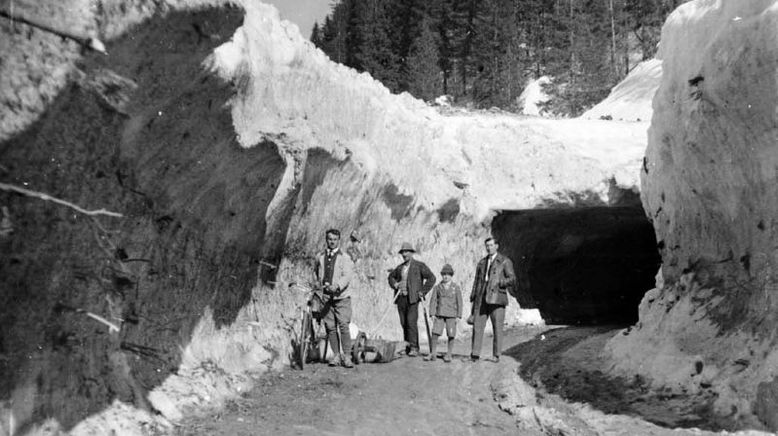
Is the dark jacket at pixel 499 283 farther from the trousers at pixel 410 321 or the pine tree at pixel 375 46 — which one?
the pine tree at pixel 375 46

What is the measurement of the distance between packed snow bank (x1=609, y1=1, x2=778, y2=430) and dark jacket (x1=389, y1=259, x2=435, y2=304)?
2.77 meters

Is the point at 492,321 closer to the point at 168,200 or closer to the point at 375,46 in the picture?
the point at 168,200

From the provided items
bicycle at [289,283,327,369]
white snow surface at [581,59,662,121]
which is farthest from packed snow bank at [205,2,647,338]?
white snow surface at [581,59,662,121]

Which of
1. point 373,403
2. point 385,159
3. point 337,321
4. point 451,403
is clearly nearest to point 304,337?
point 337,321

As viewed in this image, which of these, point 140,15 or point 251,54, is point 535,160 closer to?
point 251,54

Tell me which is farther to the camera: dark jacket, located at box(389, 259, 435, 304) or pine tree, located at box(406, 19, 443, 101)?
pine tree, located at box(406, 19, 443, 101)

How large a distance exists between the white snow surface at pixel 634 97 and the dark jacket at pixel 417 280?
42.8 feet

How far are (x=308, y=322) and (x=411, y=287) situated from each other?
5.90 ft

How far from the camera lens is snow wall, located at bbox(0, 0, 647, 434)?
573cm

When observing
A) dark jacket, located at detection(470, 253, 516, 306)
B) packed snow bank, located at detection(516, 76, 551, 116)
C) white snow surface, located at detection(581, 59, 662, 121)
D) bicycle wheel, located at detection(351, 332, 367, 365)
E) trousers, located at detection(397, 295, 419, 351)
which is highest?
packed snow bank, located at detection(516, 76, 551, 116)

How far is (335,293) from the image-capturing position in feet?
32.8

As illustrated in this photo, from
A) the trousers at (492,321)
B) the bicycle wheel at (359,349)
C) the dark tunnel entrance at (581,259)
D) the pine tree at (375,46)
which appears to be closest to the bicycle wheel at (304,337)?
the bicycle wheel at (359,349)

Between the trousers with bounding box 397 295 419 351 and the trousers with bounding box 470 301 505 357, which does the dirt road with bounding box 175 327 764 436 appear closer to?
the trousers with bounding box 470 301 505 357

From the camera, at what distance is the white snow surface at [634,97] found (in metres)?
23.3
